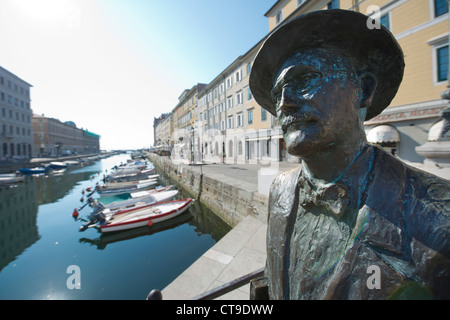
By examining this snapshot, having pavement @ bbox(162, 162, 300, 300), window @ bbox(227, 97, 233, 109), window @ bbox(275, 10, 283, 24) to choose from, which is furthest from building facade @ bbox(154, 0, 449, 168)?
window @ bbox(227, 97, 233, 109)

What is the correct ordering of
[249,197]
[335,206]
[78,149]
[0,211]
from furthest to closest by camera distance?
[78,149] < [0,211] < [249,197] < [335,206]

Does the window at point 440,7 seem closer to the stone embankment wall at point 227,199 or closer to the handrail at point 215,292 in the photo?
the stone embankment wall at point 227,199

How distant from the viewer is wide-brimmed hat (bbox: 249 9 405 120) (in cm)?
94

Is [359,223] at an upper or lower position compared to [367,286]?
upper

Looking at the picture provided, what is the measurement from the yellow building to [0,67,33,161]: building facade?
53.4 metres

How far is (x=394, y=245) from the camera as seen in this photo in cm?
76

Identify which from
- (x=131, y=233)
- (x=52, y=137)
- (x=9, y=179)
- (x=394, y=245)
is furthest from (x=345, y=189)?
(x=52, y=137)

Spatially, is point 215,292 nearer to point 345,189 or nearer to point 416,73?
point 345,189

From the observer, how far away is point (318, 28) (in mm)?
971

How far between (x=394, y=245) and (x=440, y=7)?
15023 millimetres

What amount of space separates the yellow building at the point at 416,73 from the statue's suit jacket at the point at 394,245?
1060 cm
